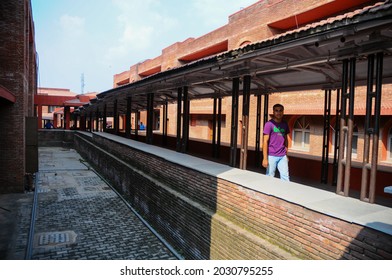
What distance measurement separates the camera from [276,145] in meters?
5.88

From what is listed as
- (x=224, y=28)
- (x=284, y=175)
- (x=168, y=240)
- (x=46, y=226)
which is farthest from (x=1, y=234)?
(x=224, y=28)

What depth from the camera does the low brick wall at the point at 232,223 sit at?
3488 millimetres

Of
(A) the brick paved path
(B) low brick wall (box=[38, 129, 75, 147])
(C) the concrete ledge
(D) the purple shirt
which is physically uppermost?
(D) the purple shirt

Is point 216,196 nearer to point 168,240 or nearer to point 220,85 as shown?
point 168,240

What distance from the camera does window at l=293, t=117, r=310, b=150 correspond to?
1623 centimetres

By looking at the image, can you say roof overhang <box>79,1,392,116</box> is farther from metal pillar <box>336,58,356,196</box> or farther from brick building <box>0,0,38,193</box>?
brick building <box>0,0,38,193</box>

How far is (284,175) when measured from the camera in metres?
5.89

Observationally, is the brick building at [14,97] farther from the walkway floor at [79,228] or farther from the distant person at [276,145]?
the distant person at [276,145]

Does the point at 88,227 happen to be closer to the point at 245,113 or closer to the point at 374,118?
the point at 245,113

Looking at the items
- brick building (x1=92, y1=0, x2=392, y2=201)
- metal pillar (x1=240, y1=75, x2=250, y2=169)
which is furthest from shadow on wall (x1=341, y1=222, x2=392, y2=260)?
metal pillar (x1=240, y1=75, x2=250, y2=169)

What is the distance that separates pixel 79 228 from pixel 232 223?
502 centimetres

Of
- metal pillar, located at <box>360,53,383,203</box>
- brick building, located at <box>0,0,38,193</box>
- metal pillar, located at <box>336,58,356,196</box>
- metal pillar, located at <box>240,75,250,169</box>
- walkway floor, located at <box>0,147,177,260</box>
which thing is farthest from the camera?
brick building, located at <box>0,0,38,193</box>

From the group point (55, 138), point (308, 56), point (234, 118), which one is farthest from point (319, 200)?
point (55, 138)

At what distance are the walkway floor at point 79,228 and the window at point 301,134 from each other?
968 cm
